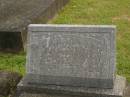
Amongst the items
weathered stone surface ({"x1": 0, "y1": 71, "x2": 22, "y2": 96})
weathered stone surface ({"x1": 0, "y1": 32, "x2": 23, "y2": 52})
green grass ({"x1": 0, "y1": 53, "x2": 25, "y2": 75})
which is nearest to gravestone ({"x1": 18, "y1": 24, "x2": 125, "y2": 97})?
weathered stone surface ({"x1": 0, "y1": 71, "x2": 22, "y2": 96})

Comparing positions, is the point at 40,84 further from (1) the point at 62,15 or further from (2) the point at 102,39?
(1) the point at 62,15

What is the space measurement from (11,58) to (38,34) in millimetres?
1808

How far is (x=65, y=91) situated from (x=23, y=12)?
3.10m

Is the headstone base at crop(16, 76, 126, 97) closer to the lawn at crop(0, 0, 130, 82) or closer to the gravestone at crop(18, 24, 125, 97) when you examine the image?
the gravestone at crop(18, 24, 125, 97)

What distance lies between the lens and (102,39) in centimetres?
459

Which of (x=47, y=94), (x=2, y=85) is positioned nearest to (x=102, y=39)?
(x=47, y=94)

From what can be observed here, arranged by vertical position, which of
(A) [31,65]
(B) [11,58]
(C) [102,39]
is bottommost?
(B) [11,58]

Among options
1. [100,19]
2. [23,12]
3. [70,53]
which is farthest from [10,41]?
[100,19]

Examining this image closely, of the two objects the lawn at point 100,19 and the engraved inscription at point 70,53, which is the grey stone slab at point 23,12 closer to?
the lawn at point 100,19

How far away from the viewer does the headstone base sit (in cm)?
459

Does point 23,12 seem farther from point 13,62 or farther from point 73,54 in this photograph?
point 73,54

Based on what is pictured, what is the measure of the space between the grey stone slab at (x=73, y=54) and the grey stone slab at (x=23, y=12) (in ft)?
5.93

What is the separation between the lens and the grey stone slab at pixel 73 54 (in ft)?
15.1

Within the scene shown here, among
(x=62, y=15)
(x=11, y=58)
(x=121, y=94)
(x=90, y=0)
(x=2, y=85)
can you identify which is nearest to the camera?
(x=121, y=94)
